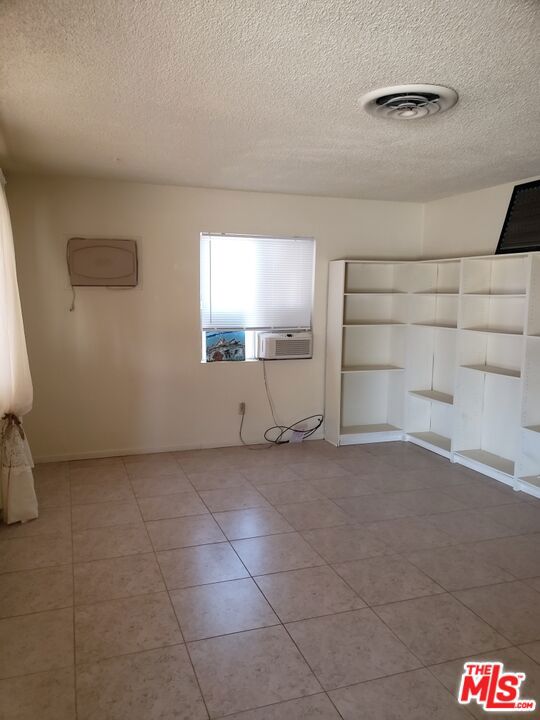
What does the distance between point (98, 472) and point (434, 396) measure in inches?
123

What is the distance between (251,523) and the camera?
344cm

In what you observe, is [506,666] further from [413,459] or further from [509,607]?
[413,459]

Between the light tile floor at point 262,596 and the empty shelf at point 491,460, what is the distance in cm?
18

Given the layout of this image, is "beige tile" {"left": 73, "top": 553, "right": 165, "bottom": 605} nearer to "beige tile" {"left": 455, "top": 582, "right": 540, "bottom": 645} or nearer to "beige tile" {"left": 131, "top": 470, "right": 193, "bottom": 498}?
"beige tile" {"left": 131, "top": 470, "right": 193, "bottom": 498}

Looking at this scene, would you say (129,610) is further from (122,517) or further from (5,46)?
(5,46)

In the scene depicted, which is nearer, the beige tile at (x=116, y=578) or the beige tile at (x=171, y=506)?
the beige tile at (x=116, y=578)

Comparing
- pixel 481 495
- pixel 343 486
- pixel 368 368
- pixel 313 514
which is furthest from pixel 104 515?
pixel 368 368

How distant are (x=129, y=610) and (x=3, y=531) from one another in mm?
1286

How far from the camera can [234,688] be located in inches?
79.0

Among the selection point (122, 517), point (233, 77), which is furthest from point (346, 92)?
point (122, 517)

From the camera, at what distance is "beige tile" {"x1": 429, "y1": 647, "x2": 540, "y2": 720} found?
1924 millimetres

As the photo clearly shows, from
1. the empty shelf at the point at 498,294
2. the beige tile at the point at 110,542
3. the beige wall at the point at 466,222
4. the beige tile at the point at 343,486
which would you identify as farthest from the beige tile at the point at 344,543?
the beige wall at the point at 466,222

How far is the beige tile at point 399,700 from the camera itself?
1.89 meters

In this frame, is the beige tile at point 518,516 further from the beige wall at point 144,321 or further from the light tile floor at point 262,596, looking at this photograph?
the beige wall at point 144,321
